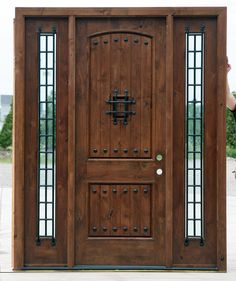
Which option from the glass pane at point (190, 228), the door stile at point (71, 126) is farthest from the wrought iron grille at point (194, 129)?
the door stile at point (71, 126)

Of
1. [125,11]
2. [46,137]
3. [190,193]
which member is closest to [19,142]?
[46,137]

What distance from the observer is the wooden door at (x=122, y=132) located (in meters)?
6.55

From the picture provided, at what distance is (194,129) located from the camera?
6.61m

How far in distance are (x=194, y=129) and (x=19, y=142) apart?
4.89 feet

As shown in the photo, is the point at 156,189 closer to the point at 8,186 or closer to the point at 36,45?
the point at 36,45

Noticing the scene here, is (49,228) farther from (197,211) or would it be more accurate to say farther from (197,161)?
(197,161)

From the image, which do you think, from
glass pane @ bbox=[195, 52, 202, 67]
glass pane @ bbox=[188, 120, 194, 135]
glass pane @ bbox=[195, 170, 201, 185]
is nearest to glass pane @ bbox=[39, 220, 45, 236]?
glass pane @ bbox=[195, 170, 201, 185]

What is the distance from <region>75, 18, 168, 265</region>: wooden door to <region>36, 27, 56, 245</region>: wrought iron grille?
21 cm

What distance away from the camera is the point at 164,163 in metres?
6.55

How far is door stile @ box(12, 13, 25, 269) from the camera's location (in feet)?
21.4

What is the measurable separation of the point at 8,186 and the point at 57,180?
10637 mm

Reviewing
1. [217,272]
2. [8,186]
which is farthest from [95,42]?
[8,186]

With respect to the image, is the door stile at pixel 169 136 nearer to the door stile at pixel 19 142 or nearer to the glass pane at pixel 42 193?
the glass pane at pixel 42 193

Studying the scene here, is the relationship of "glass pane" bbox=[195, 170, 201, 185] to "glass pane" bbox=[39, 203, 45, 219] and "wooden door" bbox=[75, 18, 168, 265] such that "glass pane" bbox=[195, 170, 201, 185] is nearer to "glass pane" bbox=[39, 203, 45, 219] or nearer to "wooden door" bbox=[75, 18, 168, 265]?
"wooden door" bbox=[75, 18, 168, 265]
